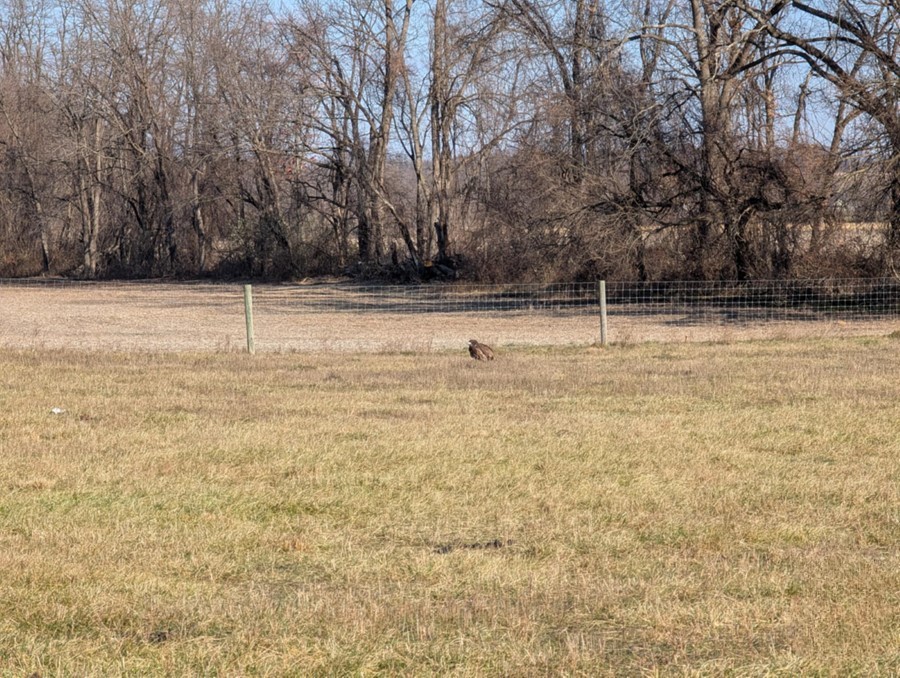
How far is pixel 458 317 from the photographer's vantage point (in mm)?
27156

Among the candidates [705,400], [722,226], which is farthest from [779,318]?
[705,400]

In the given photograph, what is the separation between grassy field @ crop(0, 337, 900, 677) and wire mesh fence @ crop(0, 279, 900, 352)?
727 centimetres

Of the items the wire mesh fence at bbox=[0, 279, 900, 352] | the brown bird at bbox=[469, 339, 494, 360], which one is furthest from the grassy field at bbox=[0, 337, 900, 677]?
the wire mesh fence at bbox=[0, 279, 900, 352]

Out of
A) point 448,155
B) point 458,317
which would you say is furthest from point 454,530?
point 448,155

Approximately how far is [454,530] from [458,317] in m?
20.5

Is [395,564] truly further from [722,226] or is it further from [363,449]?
[722,226]

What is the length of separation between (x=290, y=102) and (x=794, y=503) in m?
37.8

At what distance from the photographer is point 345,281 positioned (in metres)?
45.8

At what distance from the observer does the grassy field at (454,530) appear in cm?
469

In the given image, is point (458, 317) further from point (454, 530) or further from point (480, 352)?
point (454, 530)

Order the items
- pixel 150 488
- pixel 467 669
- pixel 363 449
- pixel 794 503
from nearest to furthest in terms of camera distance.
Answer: pixel 467 669 < pixel 794 503 < pixel 150 488 < pixel 363 449

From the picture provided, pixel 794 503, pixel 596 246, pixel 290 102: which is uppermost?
pixel 290 102

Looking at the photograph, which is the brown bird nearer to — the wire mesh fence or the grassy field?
the wire mesh fence

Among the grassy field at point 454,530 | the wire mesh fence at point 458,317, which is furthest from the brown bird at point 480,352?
the grassy field at point 454,530
